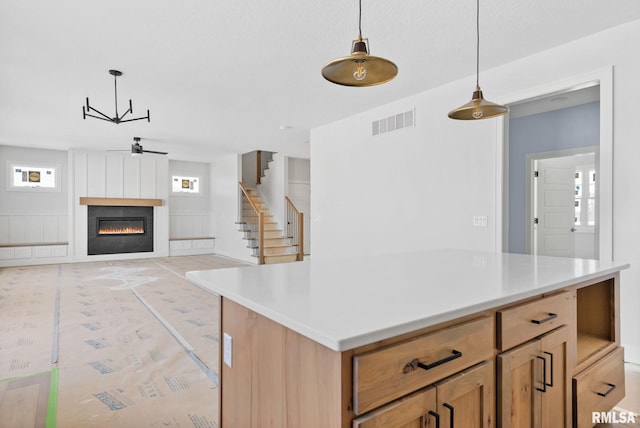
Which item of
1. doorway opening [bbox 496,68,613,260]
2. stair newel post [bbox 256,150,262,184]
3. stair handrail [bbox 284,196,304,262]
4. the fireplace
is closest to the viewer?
doorway opening [bbox 496,68,613,260]

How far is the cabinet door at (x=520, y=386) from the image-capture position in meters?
1.25

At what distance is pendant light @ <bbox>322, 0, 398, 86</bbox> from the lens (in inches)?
66.9

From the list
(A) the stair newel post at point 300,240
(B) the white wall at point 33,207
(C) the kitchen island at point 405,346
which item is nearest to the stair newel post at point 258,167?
(A) the stair newel post at point 300,240

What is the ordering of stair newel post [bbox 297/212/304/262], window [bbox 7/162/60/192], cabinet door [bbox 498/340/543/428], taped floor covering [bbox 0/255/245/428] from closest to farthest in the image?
cabinet door [bbox 498/340/543/428], taped floor covering [bbox 0/255/245/428], window [bbox 7/162/60/192], stair newel post [bbox 297/212/304/262]

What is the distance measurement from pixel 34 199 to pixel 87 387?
8.05 metres

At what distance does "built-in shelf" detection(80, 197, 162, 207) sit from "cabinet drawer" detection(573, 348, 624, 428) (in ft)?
31.9

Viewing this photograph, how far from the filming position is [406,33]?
312 centimetres

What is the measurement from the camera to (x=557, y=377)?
153 cm

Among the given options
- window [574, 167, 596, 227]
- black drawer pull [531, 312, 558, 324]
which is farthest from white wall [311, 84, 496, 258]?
window [574, 167, 596, 227]

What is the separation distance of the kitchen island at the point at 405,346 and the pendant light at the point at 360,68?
970 mm

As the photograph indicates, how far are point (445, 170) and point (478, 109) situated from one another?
2155mm

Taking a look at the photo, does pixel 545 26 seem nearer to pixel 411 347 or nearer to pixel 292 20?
pixel 292 20

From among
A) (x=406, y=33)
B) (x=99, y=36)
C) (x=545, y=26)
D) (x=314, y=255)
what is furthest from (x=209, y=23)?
(x=314, y=255)

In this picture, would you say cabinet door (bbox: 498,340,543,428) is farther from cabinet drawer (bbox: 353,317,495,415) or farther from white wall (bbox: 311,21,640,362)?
white wall (bbox: 311,21,640,362)
